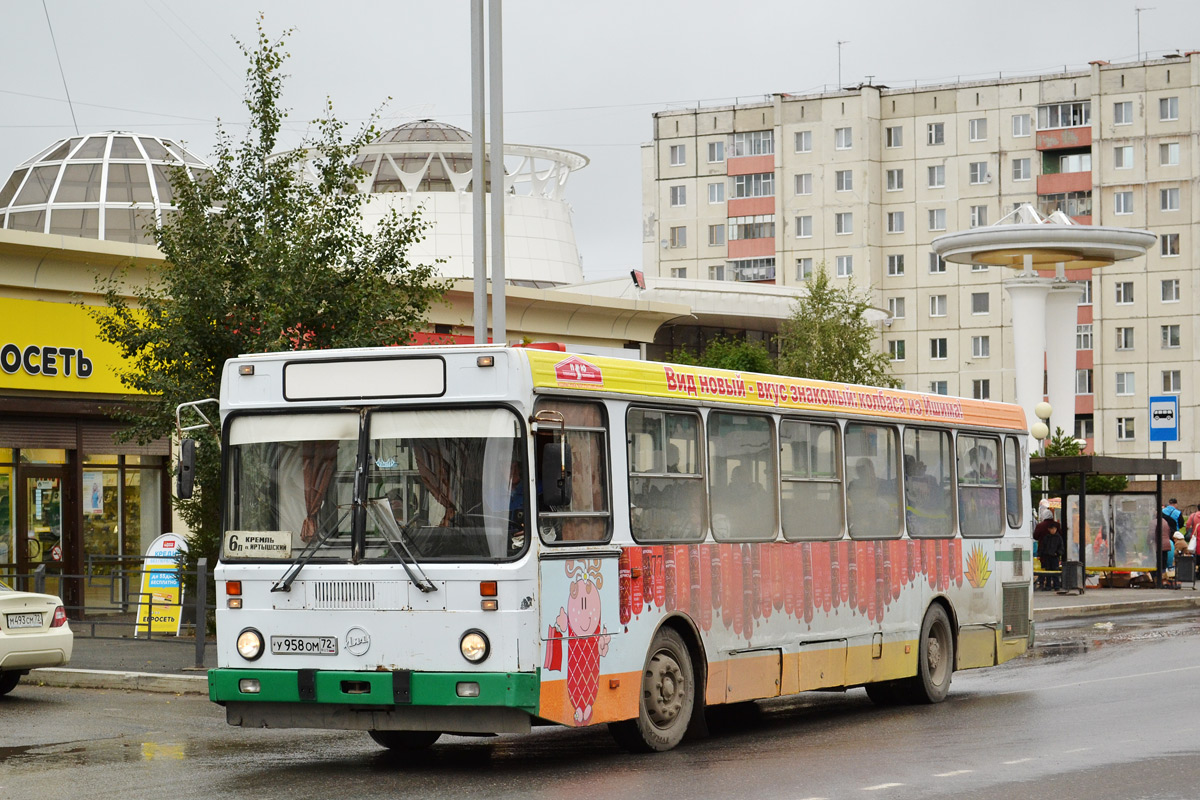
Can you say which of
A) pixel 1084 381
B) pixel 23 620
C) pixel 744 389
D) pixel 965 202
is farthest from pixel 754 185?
pixel 744 389

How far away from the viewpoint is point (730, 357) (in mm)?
73125

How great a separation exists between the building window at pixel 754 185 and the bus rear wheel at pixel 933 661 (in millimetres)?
87792

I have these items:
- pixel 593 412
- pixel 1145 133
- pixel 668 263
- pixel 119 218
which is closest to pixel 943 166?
pixel 1145 133

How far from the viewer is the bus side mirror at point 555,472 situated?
10453 mm

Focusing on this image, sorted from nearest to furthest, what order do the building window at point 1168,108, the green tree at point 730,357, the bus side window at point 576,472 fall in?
the bus side window at point 576,472, the green tree at point 730,357, the building window at point 1168,108

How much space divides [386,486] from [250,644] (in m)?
1.43

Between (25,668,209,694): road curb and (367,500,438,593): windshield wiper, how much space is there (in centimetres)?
672

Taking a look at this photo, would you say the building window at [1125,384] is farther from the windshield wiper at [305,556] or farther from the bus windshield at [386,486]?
the windshield wiper at [305,556]

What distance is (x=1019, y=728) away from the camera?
13.2 m

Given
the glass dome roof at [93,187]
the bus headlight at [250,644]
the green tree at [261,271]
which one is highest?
the glass dome roof at [93,187]

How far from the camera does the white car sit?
15984 millimetres

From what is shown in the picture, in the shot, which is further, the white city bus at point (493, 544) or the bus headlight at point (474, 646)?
the white city bus at point (493, 544)

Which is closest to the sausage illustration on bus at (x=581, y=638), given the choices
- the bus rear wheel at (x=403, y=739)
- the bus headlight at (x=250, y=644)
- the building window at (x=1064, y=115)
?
the bus rear wheel at (x=403, y=739)

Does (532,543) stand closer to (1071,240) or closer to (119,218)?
(119,218)
